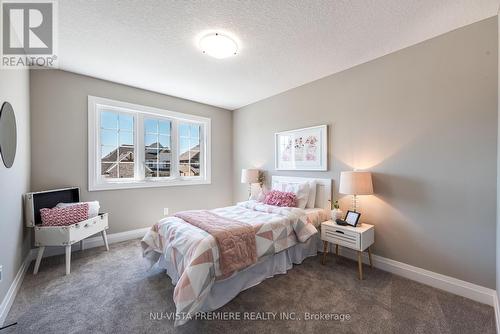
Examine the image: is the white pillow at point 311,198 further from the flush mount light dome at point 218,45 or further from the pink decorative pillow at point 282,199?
the flush mount light dome at point 218,45

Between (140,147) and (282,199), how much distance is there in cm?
264

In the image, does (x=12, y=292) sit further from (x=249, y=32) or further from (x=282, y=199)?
(x=249, y=32)

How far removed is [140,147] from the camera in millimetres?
3641

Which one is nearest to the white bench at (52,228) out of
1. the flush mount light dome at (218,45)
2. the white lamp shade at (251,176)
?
the white lamp shade at (251,176)

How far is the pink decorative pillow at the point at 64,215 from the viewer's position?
7.71ft

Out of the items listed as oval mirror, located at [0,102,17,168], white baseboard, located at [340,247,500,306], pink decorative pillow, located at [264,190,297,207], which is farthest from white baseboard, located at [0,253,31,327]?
white baseboard, located at [340,247,500,306]

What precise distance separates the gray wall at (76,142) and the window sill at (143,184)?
77 millimetres

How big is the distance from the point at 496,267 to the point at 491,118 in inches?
52.1

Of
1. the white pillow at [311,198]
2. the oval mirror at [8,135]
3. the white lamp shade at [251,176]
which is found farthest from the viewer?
the white lamp shade at [251,176]

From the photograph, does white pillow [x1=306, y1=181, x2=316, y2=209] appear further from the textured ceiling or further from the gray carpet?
the textured ceiling

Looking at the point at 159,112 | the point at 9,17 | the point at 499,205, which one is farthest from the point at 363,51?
the point at 9,17

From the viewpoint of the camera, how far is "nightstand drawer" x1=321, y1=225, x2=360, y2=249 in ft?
7.54

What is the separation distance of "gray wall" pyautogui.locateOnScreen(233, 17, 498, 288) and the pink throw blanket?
1596 mm

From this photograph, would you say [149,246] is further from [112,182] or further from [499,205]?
[499,205]
